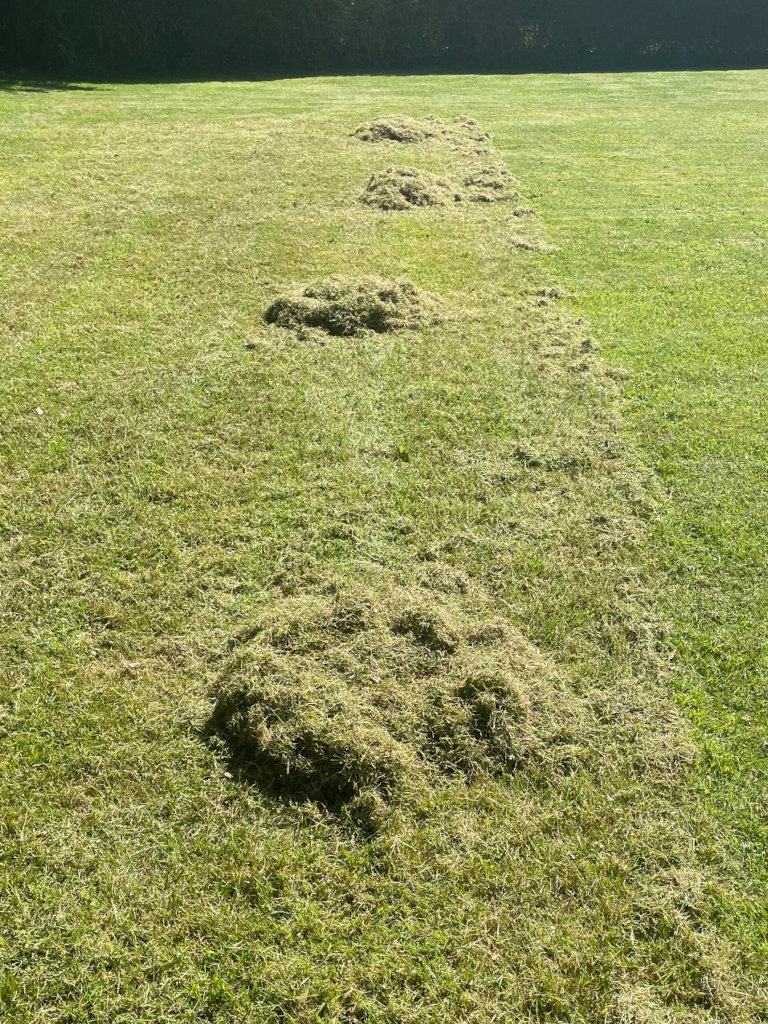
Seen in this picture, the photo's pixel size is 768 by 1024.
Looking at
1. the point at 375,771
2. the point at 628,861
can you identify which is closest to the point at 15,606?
the point at 375,771

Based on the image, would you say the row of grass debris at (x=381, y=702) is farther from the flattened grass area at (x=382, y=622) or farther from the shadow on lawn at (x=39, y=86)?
the shadow on lawn at (x=39, y=86)

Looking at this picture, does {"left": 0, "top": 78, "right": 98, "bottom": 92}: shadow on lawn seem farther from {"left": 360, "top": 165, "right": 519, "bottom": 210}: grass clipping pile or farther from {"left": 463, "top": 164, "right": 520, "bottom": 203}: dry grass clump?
{"left": 463, "top": 164, "right": 520, "bottom": 203}: dry grass clump

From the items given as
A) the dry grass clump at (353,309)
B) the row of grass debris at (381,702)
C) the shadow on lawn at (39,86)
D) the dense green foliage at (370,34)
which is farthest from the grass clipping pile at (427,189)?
the dense green foliage at (370,34)

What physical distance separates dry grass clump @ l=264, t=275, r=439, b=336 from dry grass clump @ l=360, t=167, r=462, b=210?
3.40 meters

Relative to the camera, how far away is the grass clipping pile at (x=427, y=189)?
405 inches

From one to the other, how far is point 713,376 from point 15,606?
5667 mm

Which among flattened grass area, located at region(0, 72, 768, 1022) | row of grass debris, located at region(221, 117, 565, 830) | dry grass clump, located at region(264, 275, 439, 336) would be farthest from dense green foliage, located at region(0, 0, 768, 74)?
row of grass debris, located at region(221, 117, 565, 830)

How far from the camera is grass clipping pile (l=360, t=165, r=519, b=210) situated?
405 inches

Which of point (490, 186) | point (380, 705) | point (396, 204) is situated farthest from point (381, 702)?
point (490, 186)

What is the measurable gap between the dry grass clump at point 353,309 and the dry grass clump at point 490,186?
4.43m

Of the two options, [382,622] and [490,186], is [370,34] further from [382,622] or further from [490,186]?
[382,622]

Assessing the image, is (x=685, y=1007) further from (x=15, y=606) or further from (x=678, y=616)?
(x=15, y=606)

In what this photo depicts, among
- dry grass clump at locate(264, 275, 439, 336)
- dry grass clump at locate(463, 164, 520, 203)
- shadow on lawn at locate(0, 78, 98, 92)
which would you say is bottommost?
dry grass clump at locate(264, 275, 439, 336)

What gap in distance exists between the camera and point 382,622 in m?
3.68
